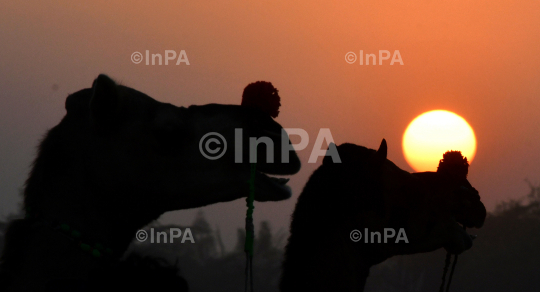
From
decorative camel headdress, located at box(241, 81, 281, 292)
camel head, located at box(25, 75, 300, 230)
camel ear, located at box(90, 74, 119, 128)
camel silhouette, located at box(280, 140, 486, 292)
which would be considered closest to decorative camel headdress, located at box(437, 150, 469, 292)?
camel silhouette, located at box(280, 140, 486, 292)

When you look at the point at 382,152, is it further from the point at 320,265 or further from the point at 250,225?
the point at 250,225

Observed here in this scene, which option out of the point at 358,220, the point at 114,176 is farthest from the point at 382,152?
the point at 114,176

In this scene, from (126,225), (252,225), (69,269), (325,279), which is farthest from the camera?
(325,279)

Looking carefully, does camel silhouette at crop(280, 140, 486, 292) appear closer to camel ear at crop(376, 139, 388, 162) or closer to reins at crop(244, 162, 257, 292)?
camel ear at crop(376, 139, 388, 162)

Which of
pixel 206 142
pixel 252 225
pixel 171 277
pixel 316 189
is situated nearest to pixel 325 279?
pixel 316 189

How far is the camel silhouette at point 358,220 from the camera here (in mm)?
4301

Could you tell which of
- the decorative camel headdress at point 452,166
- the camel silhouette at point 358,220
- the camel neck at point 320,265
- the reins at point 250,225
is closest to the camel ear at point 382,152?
the camel silhouette at point 358,220

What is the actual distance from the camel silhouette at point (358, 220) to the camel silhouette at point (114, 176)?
56.0 inches

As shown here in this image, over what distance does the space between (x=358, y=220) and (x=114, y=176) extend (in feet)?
7.35

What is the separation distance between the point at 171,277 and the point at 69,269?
496mm

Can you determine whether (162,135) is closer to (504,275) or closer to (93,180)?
(93,180)

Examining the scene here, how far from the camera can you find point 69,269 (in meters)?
2.55

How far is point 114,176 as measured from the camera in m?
2.72

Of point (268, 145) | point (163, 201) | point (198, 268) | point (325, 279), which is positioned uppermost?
point (268, 145)
